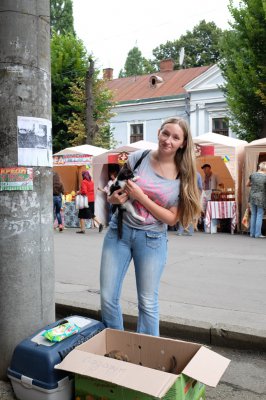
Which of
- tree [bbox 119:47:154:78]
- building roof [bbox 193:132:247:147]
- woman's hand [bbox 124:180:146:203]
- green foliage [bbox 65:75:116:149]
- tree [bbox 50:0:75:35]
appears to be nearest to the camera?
woman's hand [bbox 124:180:146:203]

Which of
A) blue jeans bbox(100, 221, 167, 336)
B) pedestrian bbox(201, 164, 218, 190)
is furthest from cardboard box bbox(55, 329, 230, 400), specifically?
pedestrian bbox(201, 164, 218, 190)

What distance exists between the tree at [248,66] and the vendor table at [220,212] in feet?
25.5

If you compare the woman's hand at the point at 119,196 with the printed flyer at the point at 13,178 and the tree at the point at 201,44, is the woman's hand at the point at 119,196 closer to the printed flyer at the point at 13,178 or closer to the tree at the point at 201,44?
the printed flyer at the point at 13,178

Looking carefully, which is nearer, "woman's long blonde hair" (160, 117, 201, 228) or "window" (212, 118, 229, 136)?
"woman's long blonde hair" (160, 117, 201, 228)

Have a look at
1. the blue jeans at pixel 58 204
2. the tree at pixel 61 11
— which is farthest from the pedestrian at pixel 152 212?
the tree at pixel 61 11

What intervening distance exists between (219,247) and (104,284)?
7.13m

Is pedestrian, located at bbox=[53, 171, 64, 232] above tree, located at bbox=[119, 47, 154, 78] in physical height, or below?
below

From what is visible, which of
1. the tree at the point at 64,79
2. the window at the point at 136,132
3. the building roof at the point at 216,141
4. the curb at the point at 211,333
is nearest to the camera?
the curb at the point at 211,333

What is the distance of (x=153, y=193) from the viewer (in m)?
3.13

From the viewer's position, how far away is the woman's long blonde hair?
313 cm

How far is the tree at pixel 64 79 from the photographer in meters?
26.5

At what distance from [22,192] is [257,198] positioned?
9.31 m

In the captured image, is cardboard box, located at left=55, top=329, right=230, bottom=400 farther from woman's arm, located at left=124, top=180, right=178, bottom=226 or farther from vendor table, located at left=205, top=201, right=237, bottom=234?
vendor table, located at left=205, top=201, right=237, bottom=234

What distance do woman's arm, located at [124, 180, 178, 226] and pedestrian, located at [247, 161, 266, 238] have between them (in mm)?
8996
